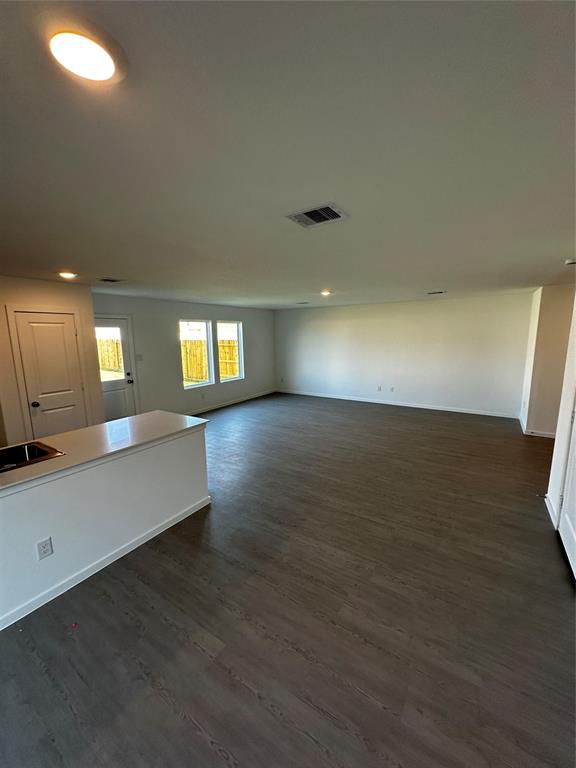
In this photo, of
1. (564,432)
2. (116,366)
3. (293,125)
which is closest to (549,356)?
(564,432)

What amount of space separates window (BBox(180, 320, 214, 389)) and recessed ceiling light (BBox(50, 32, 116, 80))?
5749 mm

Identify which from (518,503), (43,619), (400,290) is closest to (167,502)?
(43,619)

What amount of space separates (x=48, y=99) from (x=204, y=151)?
0.50 meters

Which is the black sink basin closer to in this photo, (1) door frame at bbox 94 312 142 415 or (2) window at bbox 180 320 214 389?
(1) door frame at bbox 94 312 142 415

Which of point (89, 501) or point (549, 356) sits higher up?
point (549, 356)

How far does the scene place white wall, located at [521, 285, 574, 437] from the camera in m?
4.60

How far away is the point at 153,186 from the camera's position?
5.04 feet

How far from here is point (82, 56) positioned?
813mm

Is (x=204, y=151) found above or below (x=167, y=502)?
above

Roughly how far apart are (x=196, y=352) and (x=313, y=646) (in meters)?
5.92

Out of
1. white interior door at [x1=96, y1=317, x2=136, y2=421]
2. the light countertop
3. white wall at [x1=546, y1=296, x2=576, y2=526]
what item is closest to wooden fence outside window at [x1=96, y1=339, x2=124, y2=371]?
white interior door at [x1=96, y1=317, x2=136, y2=421]

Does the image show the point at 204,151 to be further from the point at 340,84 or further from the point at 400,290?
the point at 400,290

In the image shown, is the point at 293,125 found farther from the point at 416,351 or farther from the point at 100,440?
the point at 416,351

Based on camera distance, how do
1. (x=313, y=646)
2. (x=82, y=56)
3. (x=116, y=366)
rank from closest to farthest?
(x=82, y=56), (x=313, y=646), (x=116, y=366)
